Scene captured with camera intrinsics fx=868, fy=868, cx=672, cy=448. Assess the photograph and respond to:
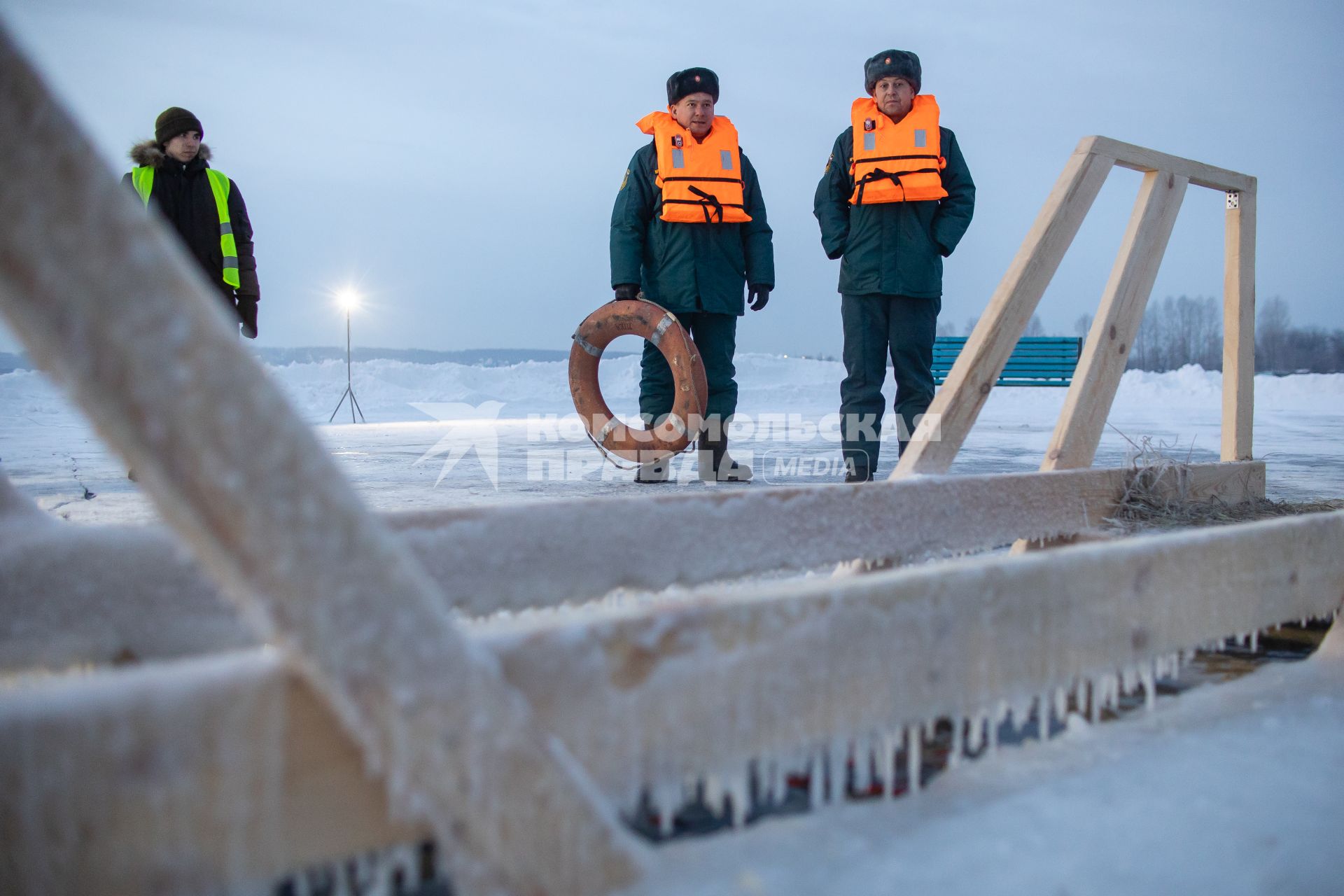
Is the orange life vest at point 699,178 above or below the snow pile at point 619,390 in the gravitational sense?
above

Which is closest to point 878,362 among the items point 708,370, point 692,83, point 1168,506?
point 708,370

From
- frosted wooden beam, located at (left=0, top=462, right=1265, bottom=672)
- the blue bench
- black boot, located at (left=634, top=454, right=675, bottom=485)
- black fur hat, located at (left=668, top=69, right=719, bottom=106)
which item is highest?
black fur hat, located at (left=668, top=69, right=719, bottom=106)

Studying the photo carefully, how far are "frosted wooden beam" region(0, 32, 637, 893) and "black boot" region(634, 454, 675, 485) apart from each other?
145 inches

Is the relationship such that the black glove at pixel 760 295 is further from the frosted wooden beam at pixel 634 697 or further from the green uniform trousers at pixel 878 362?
the frosted wooden beam at pixel 634 697

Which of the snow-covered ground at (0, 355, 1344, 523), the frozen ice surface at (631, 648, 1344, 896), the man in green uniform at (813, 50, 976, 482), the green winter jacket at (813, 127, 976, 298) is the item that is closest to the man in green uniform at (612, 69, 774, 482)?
the snow-covered ground at (0, 355, 1344, 523)

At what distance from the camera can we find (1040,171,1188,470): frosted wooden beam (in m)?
2.30

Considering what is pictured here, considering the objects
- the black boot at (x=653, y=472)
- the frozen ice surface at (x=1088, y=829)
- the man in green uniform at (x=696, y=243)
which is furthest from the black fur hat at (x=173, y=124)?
the frozen ice surface at (x=1088, y=829)

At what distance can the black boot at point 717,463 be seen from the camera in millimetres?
4383

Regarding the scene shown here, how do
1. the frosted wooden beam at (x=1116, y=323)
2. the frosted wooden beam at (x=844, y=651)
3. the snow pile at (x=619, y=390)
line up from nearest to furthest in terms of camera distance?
the frosted wooden beam at (x=844, y=651), the frosted wooden beam at (x=1116, y=323), the snow pile at (x=619, y=390)

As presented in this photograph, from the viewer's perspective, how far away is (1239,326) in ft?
9.84

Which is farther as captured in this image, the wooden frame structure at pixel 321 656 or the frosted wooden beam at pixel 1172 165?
the frosted wooden beam at pixel 1172 165

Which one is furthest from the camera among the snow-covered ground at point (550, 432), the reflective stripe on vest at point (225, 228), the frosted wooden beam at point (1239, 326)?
the reflective stripe on vest at point (225, 228)

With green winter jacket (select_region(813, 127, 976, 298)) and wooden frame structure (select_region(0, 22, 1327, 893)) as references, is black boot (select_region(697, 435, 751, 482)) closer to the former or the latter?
green winter jacket (select_region(813, 127, 976, 298))

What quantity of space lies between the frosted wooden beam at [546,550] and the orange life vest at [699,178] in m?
2.67
